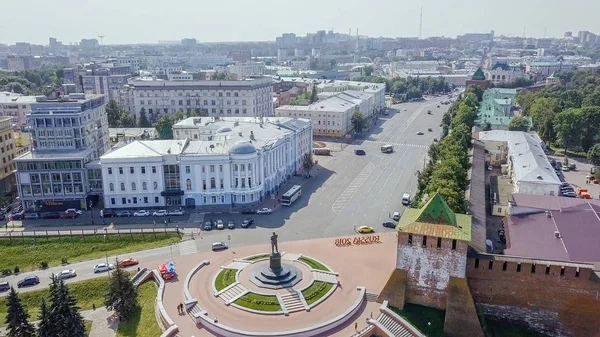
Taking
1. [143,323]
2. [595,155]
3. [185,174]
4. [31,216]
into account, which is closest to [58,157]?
[31,216]

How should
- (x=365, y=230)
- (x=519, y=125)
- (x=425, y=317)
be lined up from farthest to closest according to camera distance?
(x=519, y=125), (x=365, y=230), (x=425, y=317)

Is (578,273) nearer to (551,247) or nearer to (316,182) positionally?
(551,247)

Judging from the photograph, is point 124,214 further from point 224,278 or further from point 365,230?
point 365,230

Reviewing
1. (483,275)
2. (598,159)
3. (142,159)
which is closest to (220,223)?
(142,159)

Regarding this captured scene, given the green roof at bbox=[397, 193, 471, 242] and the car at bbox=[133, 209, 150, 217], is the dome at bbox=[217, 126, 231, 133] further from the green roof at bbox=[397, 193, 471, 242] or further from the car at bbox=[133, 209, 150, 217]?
the green roof at bbox=[397, 193, 471, 242]

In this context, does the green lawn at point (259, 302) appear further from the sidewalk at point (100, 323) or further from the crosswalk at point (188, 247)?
the crosswalk at point (188, 247)

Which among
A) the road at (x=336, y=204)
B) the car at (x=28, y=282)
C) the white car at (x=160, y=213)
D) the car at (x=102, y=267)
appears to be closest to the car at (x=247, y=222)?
the road at (x=336, y=204)

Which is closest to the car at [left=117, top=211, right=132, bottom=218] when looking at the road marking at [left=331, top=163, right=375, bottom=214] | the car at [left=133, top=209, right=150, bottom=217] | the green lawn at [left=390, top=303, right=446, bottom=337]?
the car at [left=133, top=209, right=150, bottom=217]
